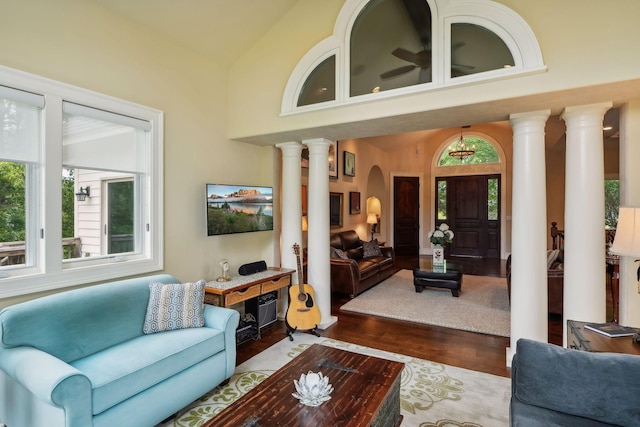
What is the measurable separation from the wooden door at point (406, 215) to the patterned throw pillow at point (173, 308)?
769 cm

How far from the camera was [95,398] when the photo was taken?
71.7 inches

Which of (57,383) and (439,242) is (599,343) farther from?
(439,242)

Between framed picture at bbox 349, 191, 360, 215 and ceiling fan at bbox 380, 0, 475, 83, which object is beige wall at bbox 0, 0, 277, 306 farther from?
framed picture at bbox 349, 191, 360, 215

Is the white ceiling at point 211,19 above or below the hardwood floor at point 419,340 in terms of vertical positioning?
above

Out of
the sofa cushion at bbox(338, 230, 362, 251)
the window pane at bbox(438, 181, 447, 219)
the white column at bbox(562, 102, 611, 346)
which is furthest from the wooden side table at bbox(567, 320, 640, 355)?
the window pane at bbox(438, 181, 447, 219)

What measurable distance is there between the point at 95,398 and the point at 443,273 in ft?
15.5

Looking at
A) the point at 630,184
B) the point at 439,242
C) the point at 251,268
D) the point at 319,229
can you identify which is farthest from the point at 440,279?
the point at 251,268

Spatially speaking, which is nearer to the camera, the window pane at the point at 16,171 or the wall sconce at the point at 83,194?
the window pane at the point at 16,171

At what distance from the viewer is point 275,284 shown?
388 cm

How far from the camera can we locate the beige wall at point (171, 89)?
2.42m

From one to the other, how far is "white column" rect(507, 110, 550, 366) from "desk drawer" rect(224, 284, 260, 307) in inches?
101

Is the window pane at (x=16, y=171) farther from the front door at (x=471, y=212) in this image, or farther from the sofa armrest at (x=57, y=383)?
the front door at (x=471, y=212)

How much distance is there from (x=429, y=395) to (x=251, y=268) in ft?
7.45

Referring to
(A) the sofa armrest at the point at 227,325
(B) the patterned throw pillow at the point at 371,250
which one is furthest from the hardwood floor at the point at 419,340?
(B) the patterned throw pillow at the point at 371,250
